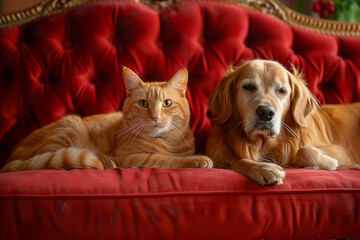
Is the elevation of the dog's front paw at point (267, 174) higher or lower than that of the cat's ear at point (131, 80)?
lower

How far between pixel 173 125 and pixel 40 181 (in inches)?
27.3

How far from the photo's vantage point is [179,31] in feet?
6.70

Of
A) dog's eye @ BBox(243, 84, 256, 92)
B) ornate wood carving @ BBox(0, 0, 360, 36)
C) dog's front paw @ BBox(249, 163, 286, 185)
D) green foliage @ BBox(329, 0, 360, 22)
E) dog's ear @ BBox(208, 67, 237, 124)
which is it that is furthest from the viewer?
green foliage @ BBox(329, 0, 360, 22)

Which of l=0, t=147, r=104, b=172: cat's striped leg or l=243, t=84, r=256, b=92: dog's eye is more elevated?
l=243, t=84, r=256, b=92: dog's eye

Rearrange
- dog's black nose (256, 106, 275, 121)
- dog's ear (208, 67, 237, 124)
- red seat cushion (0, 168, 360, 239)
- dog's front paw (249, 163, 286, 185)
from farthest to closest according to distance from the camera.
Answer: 1. dog's ear (208, 67, 237, 124)
2. dog's black nose (256, 106, 275, 121)
3. dog's front paw (249, 163, 286, 185)
4. red seat cushion (0, 168, 360, 239)

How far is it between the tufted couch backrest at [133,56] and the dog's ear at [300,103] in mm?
580

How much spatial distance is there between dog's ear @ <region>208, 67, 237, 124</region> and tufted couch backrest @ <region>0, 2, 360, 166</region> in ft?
1.15

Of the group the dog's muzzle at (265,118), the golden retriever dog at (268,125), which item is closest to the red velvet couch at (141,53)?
the golden retriever dog at (268,125)

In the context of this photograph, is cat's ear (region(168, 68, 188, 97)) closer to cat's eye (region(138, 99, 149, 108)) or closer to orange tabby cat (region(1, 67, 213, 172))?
orange tabby cat (region(1, 67, 213, 172))

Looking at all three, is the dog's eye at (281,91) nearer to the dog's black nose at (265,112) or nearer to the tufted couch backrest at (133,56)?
the dog's black nose at (265,112)

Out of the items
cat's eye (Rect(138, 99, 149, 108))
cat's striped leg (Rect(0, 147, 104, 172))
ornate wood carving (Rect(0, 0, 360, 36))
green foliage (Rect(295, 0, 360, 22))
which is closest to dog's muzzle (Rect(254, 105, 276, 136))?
cat's eye (Rect(138, 99, 149, 108))

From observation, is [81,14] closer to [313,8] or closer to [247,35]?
[247,35]

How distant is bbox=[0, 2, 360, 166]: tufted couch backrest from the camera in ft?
6.37

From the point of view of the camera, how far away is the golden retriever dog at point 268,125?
4.48 feet
